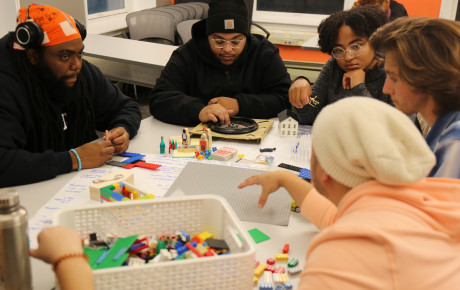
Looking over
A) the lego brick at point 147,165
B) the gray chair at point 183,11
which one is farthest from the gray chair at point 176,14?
the lego brick at point 147,165

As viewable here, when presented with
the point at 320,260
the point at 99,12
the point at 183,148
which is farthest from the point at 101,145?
the point at 99,12

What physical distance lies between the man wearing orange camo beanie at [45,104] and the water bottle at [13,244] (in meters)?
0.72

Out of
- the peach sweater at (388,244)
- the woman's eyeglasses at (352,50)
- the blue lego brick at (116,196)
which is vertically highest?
the woman's eyeglasses at (352,50)

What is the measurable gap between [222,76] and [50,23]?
919 mm

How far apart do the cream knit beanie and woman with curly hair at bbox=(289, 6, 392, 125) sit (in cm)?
131

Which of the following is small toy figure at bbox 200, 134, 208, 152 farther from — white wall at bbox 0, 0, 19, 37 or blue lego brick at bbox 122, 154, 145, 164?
white wall at bbox 0, 0, 19, 37

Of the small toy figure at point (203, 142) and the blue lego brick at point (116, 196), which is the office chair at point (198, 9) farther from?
the blue lego brick at point (116, 196)

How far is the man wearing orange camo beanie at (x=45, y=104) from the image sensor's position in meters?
1.51

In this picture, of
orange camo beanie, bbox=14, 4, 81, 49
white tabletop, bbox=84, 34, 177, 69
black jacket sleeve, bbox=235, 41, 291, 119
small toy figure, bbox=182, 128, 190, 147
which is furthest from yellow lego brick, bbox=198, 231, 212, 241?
white tabletop, bbox=84, 34, 177, 69

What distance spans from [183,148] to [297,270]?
841 millimetres

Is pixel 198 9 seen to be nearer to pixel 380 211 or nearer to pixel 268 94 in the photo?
pixel 268 94

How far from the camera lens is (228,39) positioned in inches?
85.5

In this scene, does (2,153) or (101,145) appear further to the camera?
(101,145)

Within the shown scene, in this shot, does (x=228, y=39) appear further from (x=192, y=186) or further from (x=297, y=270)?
(x=297, y=270)
